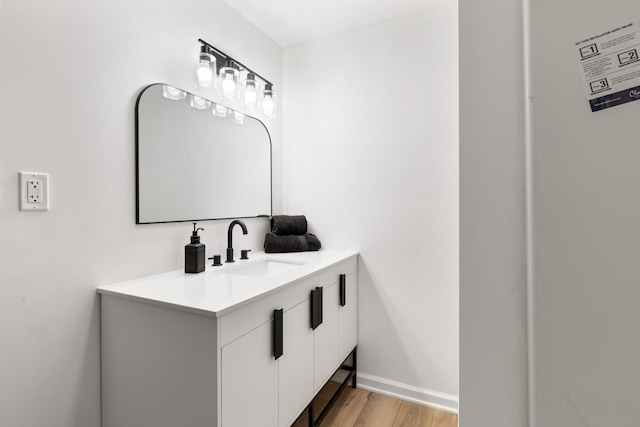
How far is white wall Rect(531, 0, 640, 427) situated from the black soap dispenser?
1.33 m

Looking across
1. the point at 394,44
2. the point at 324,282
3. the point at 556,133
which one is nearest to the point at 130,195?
the point at 324,282

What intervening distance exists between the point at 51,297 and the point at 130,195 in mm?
465

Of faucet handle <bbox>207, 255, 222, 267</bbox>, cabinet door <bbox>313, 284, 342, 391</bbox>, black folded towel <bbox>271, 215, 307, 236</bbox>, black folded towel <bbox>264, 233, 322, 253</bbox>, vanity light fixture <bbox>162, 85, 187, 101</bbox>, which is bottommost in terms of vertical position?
cabinet door <bbox>313, 284, 342, 391</bbox>

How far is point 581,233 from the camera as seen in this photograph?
54cm

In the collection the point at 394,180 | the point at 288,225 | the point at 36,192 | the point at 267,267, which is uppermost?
the point at 394,180

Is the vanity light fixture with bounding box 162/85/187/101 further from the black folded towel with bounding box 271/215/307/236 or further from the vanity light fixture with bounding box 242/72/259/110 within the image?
the black folded towel with bounding box 271/215/307/236

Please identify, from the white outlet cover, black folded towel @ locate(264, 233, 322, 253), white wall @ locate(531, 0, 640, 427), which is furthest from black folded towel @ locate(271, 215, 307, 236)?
white wall @ locate(531, 0, 640, 427)

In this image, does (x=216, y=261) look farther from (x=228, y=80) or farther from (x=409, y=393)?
(x=409, y=393)

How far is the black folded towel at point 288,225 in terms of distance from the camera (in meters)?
2.08

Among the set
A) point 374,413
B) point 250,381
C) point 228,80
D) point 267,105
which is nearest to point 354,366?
point 374,413

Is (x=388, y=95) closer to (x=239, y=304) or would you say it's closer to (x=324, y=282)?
(x=324, y=282)

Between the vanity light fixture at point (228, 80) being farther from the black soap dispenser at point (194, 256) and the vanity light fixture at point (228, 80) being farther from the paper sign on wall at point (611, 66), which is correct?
the paper sign on wall at point (611, 66)

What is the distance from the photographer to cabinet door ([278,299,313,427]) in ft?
4.25

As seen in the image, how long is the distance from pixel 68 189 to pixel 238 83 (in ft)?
3.53
